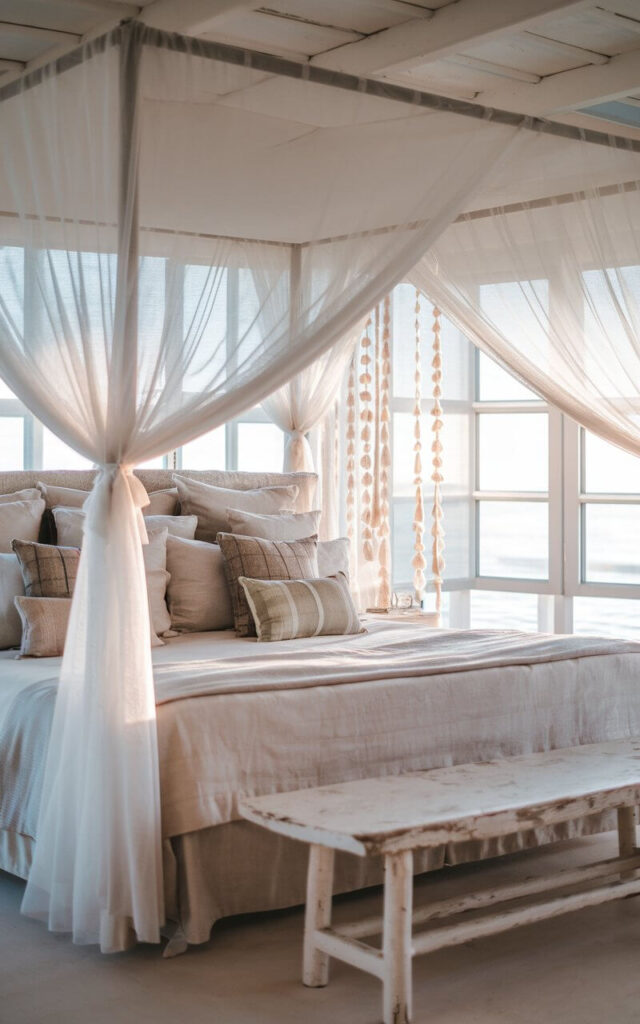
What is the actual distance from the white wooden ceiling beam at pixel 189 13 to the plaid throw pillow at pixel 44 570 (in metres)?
1.73

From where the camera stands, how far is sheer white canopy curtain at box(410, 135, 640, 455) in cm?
444

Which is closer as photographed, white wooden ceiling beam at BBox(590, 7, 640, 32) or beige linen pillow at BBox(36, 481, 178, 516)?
white wooden ceiling beam at BBox(590, 7, 640, 32)

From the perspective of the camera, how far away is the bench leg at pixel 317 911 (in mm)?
3119

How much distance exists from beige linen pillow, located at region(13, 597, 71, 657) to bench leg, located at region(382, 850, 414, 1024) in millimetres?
1676

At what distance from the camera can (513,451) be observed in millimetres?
6754

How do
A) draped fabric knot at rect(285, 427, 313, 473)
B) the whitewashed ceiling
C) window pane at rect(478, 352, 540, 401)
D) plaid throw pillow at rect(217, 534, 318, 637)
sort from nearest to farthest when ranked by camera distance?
the whitewashed ceiling < plaid throw pillow at rect(217, 534, 318, 637) < draped fabric knot at rect(285, 427, 313, 473) < window pane at rect(478, 352, 540, 401)

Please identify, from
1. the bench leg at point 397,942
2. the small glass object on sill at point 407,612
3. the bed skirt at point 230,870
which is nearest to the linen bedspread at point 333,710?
the bed skirt at point 230,870

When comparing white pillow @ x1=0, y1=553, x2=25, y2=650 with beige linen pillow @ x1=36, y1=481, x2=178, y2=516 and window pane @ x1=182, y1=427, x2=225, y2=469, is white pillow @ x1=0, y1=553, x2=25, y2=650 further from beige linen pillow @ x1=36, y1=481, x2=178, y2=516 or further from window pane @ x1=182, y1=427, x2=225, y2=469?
window pane @ x1=182, y1=427, x2=225, y2=469

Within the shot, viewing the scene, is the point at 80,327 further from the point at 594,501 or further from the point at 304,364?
the point at 594,501

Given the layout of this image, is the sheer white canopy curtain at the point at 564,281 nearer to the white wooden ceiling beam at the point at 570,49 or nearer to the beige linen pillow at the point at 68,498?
the white wooden ceiling beam at the point at 570,49

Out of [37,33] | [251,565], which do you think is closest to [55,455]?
[251,565]

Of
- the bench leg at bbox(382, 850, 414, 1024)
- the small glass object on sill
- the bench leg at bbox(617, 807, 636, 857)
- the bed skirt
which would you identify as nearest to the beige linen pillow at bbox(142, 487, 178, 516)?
the small glass object on sill

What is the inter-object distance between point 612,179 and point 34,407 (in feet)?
7.10

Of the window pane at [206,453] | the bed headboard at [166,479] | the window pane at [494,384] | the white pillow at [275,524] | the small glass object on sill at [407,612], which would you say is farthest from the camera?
the window pane at [494,384]
